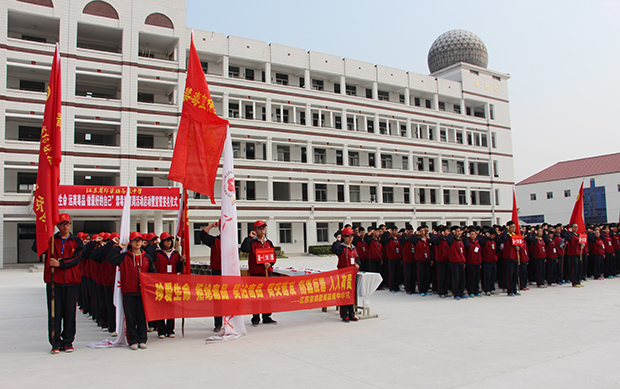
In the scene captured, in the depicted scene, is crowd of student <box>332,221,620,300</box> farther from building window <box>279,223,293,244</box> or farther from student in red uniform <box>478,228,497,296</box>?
building window <box>279,223,293,244</box>

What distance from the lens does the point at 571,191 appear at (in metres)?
59.7

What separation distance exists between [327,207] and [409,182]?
402 inches

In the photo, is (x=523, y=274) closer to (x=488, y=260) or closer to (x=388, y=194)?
(x=488, y=260)

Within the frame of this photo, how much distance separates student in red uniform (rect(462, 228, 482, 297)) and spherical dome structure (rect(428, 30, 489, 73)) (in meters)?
41.8

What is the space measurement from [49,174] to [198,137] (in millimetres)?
2422

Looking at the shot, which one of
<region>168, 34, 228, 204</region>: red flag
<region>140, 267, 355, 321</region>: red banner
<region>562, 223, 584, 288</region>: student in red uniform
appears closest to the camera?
<region>140, 267, 355, 321</region>: red banner

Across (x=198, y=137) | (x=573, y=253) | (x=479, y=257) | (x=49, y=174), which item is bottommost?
(x=573, y=253)

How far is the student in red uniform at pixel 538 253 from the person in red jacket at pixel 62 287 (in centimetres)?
1206

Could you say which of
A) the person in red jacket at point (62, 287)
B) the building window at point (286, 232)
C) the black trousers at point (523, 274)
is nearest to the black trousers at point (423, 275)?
the black trousers at point (523, 274)

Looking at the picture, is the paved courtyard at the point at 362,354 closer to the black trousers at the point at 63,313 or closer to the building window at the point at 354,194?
the black trousers at the point at 63,313

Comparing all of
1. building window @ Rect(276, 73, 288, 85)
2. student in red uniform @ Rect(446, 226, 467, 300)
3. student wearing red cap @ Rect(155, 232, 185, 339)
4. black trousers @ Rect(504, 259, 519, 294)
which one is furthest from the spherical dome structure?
student wearing red cap @ Rect(155, 232, 185, 339)

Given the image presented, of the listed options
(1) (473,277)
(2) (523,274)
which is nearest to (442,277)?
→ (1) (473,277)

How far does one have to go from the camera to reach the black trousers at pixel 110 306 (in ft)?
25.6

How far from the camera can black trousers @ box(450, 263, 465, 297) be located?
11.1 m
